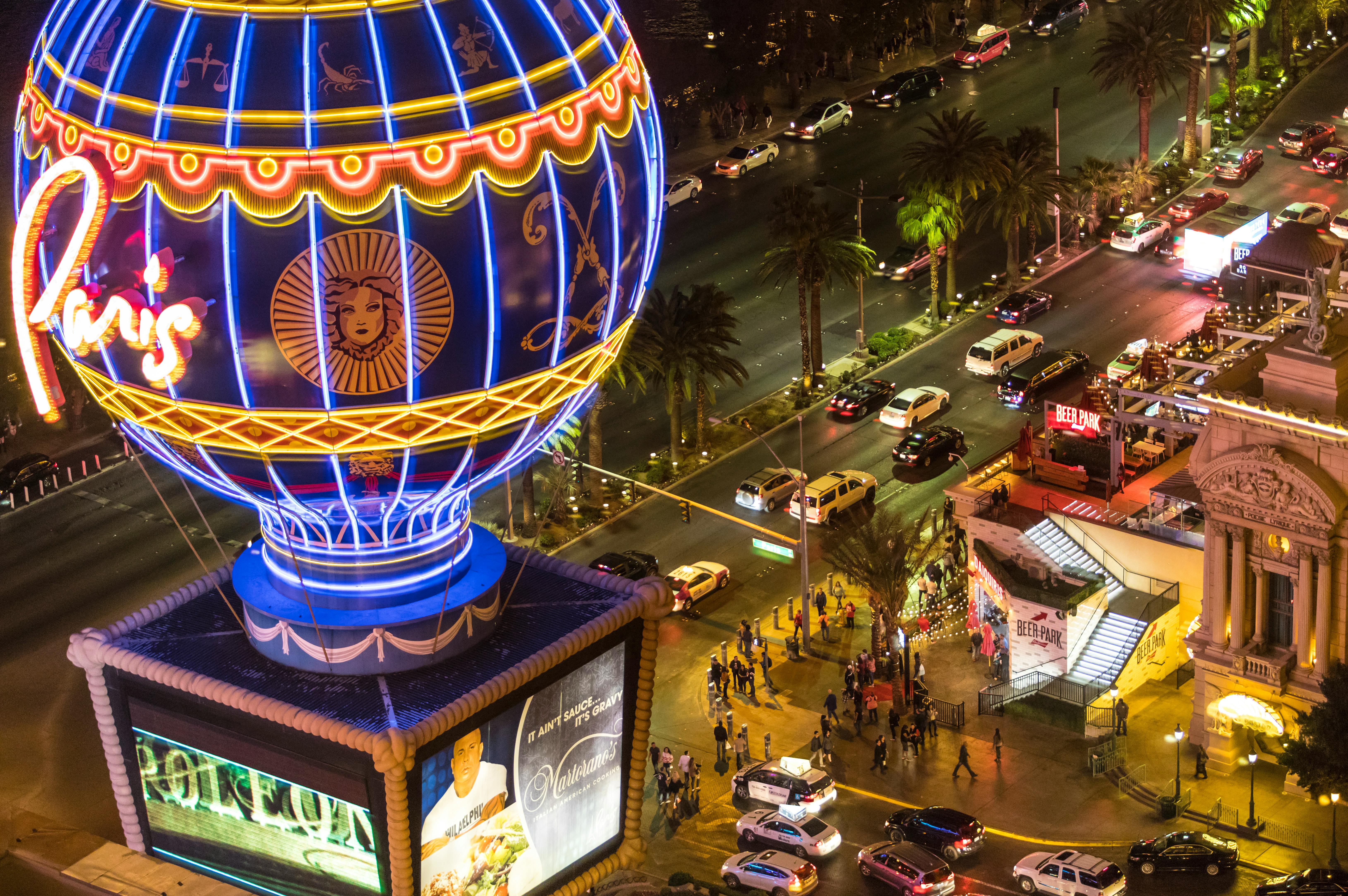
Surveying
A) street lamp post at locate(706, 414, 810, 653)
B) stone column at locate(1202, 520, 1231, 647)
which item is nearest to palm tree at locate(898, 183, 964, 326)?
street lamp post at locate(706, 414, 810, 653)

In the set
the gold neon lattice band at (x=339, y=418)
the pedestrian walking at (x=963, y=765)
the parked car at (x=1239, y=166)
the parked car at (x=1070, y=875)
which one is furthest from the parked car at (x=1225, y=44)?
the gold neon lattice band at (x=339, y=418)

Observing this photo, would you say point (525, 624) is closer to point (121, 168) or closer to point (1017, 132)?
point (121, 168)

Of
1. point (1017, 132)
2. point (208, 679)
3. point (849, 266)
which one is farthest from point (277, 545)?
point (1017, 132)

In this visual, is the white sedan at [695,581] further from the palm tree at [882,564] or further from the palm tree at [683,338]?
the palm tree at [683,338]

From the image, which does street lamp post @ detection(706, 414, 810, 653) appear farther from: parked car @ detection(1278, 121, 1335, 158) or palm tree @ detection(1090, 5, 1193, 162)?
parked car @ detection(1278, 121, 1335, 158)

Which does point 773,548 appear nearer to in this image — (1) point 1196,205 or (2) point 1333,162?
(1) point 1196,205

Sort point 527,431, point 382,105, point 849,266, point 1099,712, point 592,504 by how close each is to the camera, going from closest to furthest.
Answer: point 382,105 → point 527,431 → point 1099,712 → point 592,504 → point 849,266
